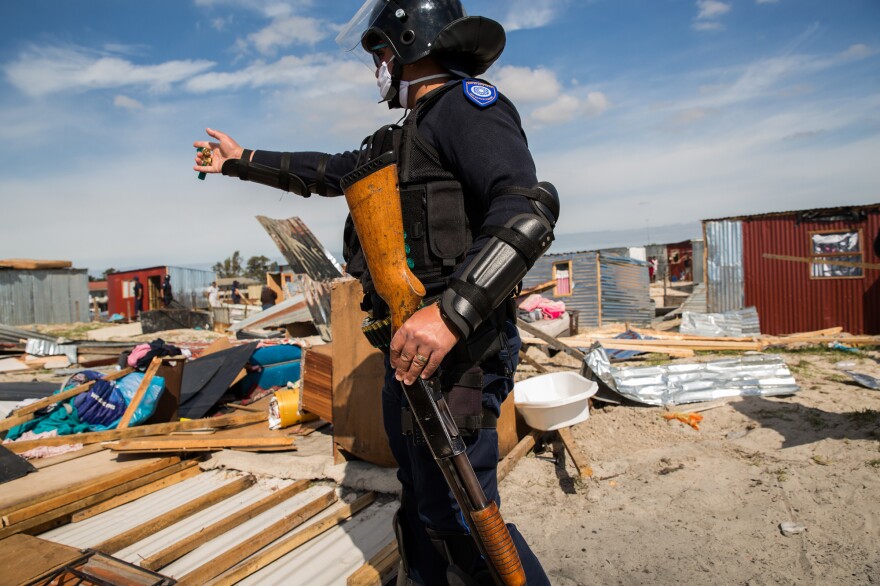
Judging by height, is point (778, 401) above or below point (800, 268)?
below

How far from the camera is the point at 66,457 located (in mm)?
4277

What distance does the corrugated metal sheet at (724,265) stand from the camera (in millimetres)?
15766

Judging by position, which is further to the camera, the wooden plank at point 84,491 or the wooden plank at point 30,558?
the wooden plank at point 84,491

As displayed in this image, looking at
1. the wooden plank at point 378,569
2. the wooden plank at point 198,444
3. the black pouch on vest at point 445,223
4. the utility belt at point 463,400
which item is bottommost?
the wooden plank at point 378,569

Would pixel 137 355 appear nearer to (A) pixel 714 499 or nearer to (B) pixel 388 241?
(B) pixel 388 241

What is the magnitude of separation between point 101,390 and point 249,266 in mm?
47487

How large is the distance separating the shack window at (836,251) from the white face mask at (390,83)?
1576cm

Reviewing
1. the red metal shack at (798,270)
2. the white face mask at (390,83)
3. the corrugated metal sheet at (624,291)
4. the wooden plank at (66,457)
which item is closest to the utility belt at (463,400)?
the white face mask at (390,83)

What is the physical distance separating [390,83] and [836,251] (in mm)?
16773

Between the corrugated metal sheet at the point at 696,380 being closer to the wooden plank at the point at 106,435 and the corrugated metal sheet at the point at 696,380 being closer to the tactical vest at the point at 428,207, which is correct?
the wooden plank at the point at 106,435

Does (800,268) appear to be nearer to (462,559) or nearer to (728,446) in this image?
(728,446)

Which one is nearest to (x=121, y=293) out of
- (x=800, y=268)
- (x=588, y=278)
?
(x=588, y=278)

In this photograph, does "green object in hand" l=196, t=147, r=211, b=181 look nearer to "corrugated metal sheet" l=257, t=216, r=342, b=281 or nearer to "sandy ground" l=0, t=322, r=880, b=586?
"sandy ground" l=0, t=322, r=880, b=586

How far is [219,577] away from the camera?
2.37 meters
